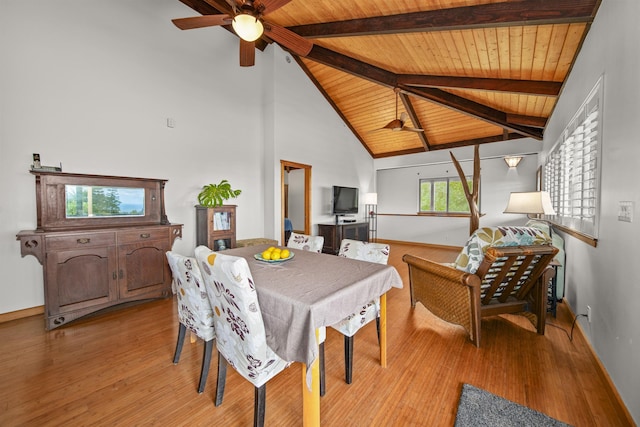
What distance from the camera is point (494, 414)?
1368 mm

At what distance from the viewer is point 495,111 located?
459cm

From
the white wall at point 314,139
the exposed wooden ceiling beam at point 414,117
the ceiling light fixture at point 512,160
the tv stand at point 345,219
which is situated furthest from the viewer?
the tv stand at point 345,219

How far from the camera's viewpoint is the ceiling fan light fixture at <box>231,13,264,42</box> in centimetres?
200

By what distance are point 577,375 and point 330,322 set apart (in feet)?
6.10

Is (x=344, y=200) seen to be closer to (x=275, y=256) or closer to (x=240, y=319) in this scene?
(x=275, y=256)

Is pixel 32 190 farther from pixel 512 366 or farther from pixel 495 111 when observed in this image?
pixel 495 111

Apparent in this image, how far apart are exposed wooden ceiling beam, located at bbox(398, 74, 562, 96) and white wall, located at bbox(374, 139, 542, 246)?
2.79 meters

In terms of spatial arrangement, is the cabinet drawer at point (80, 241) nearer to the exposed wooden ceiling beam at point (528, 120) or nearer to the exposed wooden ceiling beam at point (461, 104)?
the exposed wooden ceiling beam at point (461, 104)

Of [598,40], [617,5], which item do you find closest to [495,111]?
[598,40]

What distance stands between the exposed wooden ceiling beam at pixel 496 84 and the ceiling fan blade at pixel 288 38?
7.39ft

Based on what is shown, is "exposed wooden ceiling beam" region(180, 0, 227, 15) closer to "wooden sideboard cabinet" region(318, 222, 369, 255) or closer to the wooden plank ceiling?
the wooden plank ceiling

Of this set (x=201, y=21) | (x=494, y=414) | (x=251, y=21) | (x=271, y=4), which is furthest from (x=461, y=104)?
(x=494, y=414)

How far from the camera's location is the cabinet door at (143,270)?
2.69 meters

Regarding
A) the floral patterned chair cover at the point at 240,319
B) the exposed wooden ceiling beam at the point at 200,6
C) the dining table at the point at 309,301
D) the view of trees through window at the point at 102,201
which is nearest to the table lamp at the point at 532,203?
the dining table at the point at 309,301
